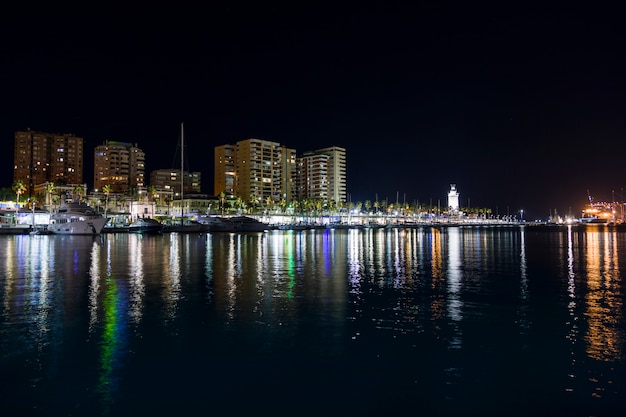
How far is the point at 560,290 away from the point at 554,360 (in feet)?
37.0

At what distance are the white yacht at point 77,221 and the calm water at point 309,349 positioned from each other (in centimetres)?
6862

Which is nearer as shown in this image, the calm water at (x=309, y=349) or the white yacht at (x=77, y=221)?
the calm water at (x=309, y=349)

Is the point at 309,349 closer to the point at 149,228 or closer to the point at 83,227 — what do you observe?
the point at 83,227

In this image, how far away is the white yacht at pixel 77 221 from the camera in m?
84.5

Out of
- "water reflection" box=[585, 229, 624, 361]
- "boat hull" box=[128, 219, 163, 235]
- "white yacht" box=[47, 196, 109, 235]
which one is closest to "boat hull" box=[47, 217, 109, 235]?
"white yacht" box=[47, 196, 109, 235]

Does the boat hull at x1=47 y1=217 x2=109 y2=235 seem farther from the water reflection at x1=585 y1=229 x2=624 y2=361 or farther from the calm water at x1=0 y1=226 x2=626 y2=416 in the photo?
the water reflection at x1=585 y1=229 x2=624 y2=361

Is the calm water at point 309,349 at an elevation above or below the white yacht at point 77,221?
below

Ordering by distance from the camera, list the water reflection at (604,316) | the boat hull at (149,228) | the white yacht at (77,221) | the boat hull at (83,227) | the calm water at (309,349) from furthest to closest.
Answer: the boat hull at (149,228) < the white yacht at (77,221) < the boat hull at (83,227) < the water reflection at (604,316) < the calm water at (309,349)

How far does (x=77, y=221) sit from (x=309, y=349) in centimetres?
8500

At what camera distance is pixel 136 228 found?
9719 centimetres

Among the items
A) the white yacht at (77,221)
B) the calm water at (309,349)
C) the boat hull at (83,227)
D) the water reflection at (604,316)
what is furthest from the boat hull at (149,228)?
the water reflection at (604,316)

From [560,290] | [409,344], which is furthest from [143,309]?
[560,290]

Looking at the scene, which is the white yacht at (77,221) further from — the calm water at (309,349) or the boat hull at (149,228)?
the calm water at (309,349)

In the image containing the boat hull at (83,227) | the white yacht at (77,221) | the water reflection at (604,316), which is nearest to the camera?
the water reflection at (604,316)
